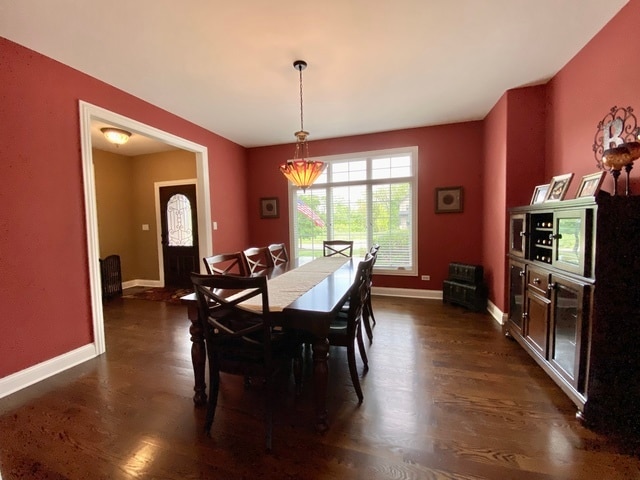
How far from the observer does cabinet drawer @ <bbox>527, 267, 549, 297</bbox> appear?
→ 2121 millimetres

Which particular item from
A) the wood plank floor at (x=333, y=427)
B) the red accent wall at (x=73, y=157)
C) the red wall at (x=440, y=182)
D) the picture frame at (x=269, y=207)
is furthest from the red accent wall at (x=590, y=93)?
the picture frame at (x=269, y=207)

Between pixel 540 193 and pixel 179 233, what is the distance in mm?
5477

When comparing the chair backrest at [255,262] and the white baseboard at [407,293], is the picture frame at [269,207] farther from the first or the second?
the white baseboard at [407,293]

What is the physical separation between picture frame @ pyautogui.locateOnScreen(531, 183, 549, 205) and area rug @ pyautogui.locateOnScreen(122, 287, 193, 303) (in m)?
4.83

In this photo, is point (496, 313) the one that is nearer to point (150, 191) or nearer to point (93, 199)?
point (93, 199)

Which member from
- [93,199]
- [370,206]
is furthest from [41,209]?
[370,206]

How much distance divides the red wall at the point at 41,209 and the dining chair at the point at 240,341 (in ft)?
5.57

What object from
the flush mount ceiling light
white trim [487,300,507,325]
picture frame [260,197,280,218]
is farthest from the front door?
white trim [487,300,507,325]

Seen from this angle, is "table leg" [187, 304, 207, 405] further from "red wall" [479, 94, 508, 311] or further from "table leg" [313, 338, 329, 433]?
"red wall" [479, 94, 508, 311]

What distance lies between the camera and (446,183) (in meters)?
4.18

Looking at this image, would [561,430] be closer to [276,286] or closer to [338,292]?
[338,292]

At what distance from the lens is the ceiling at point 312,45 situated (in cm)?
187

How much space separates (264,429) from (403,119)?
3904 millimetres

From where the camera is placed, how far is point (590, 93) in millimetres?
2264
